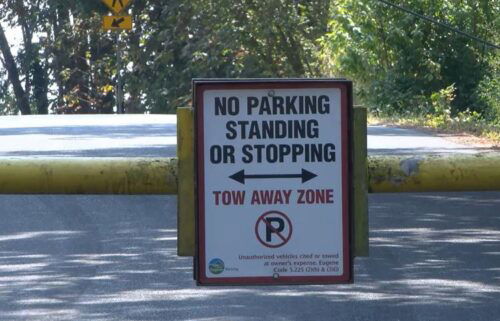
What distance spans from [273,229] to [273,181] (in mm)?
158

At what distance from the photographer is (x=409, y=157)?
418 cm

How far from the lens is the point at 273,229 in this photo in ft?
13.4

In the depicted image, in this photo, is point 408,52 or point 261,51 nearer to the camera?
point 408,52

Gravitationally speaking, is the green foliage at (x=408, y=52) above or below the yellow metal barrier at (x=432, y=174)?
above

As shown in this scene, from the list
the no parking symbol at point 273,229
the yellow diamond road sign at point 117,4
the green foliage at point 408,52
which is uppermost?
the yellow diamond road sign at point 117,4

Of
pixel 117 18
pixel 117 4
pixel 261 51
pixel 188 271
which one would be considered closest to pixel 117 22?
pixel 117 18

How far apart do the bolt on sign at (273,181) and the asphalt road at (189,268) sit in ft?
11.4

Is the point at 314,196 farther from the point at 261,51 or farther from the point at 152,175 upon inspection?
the point at 261,51

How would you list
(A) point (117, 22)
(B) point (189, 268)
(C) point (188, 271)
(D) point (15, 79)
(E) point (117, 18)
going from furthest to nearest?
(D) point (15, 79), (E) point (117, 18), (A) point (117, 22), (B) point (189, 268), (C) point (188, 271)

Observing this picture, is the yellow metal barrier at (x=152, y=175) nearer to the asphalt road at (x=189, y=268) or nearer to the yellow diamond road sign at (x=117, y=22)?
the asphalt road at (x=189, y=268)

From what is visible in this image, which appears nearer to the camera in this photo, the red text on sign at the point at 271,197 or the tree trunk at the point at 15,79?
the red text on sign at the point at 271,197

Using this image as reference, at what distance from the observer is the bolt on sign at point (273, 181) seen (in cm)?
397

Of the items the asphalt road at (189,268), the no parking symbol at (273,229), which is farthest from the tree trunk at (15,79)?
the no parking symbol at (273,229)

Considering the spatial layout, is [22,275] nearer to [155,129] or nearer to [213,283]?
[213,283]
